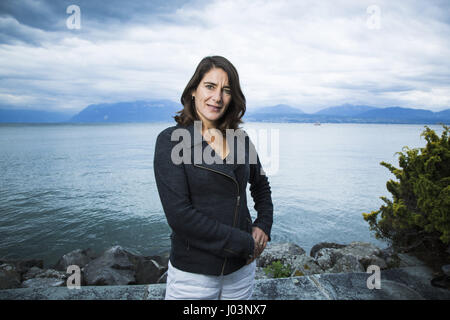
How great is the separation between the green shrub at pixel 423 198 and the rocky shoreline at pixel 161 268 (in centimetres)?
45

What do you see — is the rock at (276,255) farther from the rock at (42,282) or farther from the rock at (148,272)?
the rock at (42,282)

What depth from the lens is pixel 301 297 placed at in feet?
10.2

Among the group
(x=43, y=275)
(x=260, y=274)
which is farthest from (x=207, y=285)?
(x=43, y=275)

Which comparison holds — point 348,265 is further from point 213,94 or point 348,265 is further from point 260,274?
point 213,94

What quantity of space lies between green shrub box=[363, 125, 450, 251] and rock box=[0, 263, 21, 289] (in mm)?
6995

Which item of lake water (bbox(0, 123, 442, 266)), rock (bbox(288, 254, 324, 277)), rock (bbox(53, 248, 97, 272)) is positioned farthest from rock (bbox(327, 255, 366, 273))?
rock (bbox(53, 248, 97, 272))

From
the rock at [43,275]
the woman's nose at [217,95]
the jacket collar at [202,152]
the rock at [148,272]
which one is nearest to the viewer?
the jacket collar at [202,152]

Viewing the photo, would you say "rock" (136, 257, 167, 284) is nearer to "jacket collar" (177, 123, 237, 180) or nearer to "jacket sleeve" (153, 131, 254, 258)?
"jacket sleeve" (153, 131, 254, 258)

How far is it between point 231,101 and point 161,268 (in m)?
4.93

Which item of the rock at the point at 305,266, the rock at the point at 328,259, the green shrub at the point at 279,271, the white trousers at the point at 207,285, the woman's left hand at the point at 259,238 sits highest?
the woman's left hand at the point at 259,238

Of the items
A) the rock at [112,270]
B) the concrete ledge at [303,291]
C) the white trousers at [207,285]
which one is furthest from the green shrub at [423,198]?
the rock at [112,270]

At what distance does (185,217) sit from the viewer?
68.4 inches

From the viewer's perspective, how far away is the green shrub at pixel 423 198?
387 cm
